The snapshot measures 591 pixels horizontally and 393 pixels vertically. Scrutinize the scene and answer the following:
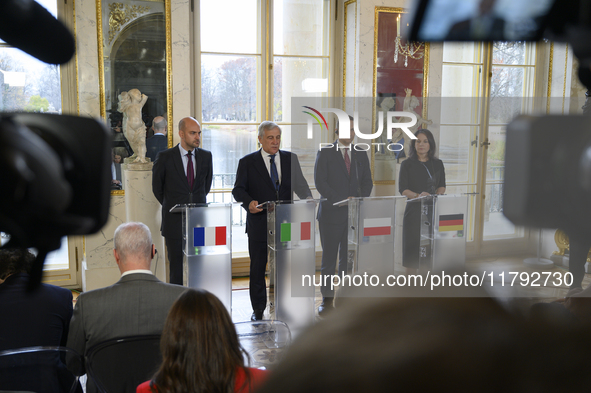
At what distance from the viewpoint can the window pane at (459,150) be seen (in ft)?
22.2

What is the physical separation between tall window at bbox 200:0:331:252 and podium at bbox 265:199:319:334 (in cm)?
226

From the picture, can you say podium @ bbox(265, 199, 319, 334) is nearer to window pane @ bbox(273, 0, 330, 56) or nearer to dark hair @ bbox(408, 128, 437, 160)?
dark hair @ bbox(408, 128, 437, 160)

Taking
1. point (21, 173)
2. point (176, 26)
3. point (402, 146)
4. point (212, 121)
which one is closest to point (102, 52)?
point (176, 26)

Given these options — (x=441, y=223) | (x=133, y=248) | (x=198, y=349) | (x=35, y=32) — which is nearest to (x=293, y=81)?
(x=441, y=223)

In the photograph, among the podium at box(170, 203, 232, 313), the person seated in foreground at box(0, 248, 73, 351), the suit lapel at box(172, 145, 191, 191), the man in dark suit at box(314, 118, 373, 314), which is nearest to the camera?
the person seated in foreground at box(0, 248, 73, 351)

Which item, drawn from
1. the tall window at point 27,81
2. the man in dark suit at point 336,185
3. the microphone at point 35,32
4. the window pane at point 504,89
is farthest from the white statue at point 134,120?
the microphone at point 35,32

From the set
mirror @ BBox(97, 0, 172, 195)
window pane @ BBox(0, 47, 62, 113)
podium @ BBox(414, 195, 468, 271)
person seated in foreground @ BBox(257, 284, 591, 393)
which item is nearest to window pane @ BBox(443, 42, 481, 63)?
podium @ BBox(414, 195, 468, 271)

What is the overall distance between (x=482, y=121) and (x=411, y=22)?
23.0 feet

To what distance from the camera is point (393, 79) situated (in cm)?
629

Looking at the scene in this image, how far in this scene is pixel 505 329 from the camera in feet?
0.70

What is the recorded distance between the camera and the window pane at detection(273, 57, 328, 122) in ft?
20.5

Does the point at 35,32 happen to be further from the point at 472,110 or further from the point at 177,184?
the point at 472,110

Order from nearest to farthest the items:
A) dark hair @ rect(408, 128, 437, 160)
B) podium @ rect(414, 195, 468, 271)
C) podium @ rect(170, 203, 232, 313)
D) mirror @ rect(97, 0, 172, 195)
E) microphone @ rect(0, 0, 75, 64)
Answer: microphone @ rect(0, 0, 75, 64)
podium @ rect(170, 203, 232, 313)
podium @ rect(414, 195, 468, 271)
dark hair @ rect(408, 128, 437, 160)
mirror @ rect(97, 0, 172, 195)

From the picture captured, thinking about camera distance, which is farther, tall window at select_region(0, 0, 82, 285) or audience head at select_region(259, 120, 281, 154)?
tall window at select_region(0, 0, 82, 285)
